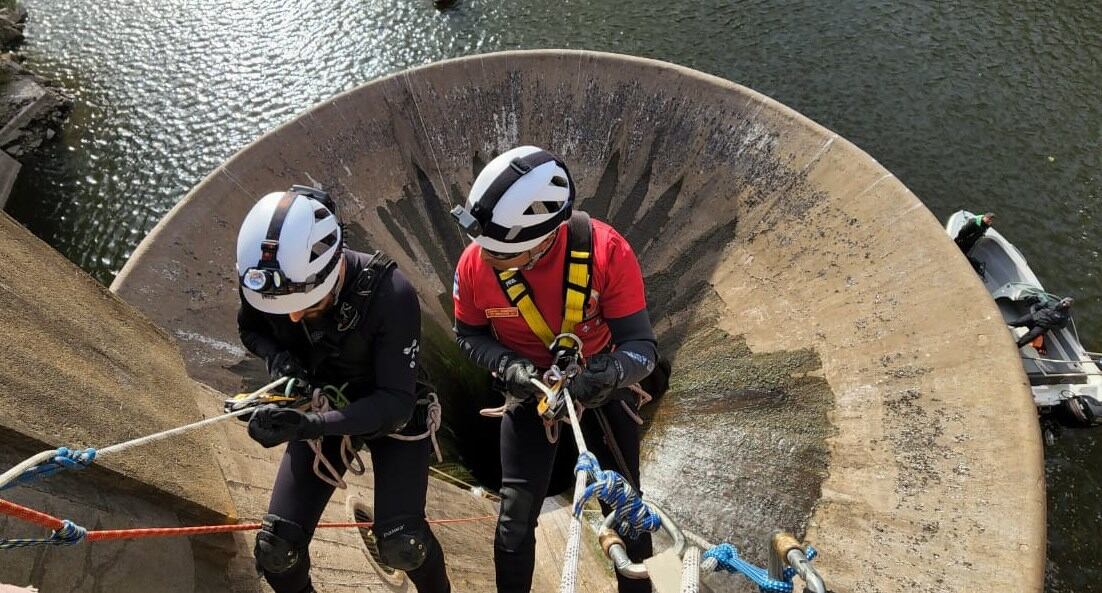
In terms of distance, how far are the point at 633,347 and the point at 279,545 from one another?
2.68 metres

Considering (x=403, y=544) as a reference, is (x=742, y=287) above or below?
above

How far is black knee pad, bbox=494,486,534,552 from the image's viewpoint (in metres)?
4.80

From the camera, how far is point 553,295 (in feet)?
15.4

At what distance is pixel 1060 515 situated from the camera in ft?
31.8

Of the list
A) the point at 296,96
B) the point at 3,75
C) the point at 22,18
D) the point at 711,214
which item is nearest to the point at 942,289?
the point at 711,214

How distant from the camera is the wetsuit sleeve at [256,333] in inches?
173

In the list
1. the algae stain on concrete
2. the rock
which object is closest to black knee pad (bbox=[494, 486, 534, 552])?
the algae stain on concrete

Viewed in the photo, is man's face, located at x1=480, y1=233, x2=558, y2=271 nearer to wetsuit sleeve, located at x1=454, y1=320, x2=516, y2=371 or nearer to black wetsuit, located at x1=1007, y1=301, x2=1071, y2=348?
wetsuit sleeve, located at x1=454, y1=320, x2=516, y2=371

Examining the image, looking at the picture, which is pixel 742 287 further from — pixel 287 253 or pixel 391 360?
pixel 287 253

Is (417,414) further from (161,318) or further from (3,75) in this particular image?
(3,75)

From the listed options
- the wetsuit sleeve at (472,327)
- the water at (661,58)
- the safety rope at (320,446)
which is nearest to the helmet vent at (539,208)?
the wetsuit sleeve at (472,327)

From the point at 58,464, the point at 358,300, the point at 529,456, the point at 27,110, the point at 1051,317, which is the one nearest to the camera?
the point at 58,464

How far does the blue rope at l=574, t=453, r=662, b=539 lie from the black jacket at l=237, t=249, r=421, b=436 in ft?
4.65

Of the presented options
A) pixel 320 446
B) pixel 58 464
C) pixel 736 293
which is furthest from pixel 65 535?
pixel 736 293
